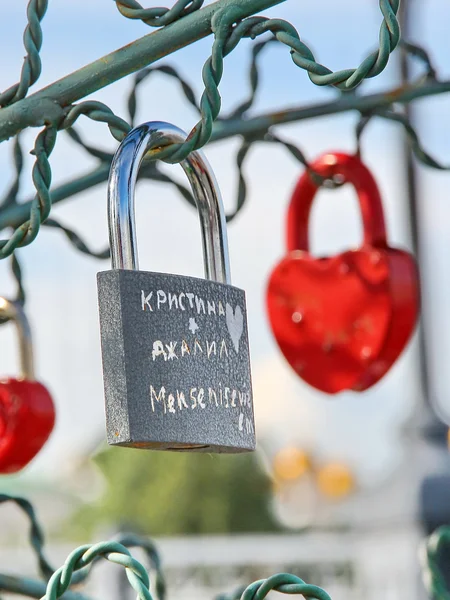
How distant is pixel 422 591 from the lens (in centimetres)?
343

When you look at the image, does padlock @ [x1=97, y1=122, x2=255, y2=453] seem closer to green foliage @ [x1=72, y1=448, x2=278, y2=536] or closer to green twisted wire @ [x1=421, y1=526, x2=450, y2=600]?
green twisted wire @ [x1=421, y1=526, x2=450, y2=600]

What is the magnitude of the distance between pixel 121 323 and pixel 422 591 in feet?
7.92

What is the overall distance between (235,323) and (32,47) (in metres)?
0.42

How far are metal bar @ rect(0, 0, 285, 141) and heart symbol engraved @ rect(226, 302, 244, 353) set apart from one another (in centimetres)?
31

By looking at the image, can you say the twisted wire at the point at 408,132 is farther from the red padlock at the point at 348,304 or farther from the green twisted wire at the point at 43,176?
the green twisted wire at the point at 43,176

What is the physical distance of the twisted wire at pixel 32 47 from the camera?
59.4 inches

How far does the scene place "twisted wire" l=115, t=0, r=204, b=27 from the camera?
57.9 inches

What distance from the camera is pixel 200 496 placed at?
19078 millimetres

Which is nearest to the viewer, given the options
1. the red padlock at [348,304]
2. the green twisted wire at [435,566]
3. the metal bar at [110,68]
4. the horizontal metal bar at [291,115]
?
the metal bar at [110,68]

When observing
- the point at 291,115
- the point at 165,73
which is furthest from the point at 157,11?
the point at 291,115

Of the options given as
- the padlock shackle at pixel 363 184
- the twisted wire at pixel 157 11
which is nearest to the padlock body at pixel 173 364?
the twisted wire at pixel 157 11

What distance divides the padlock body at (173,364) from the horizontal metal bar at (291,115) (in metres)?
0.65

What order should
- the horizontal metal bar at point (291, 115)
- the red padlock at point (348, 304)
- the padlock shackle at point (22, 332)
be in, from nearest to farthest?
the horizontal metal bar at point (291, 115)
the padlock shackle at point (22, 332)
the red padlock at point (348, 304)

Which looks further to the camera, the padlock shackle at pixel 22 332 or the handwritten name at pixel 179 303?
the padlock shackle at pixel 22 332
